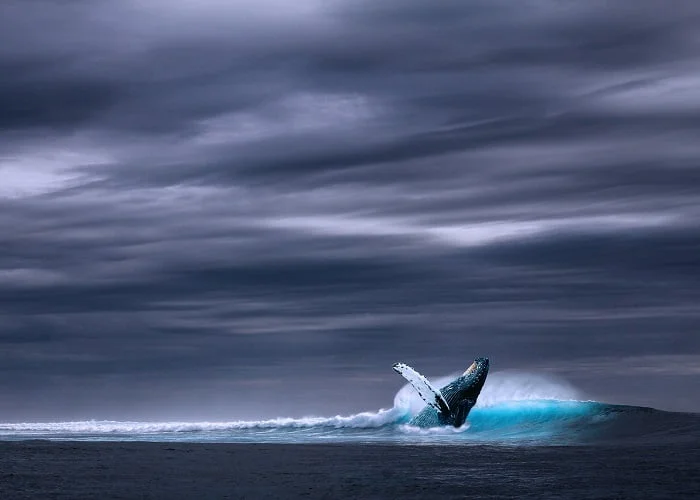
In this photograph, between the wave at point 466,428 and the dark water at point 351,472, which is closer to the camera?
the dark water at point 351,472

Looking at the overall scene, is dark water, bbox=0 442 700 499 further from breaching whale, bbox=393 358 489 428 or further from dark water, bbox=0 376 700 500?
breaching whale, bbox=393 358 489 428

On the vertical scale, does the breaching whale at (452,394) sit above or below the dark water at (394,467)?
above

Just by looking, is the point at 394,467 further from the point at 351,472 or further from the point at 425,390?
the point at 425,390

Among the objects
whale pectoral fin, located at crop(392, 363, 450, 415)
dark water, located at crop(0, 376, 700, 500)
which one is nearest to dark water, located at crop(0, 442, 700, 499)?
dark water, located at crop(0, 376, 700, 500)

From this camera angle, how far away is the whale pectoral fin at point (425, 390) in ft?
200

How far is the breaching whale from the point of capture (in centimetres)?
6131

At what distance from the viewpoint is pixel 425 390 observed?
201 feet

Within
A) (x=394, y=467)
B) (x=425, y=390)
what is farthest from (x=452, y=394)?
(x=394, y=467)

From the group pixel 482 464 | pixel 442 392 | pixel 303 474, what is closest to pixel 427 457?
pixel 482 464

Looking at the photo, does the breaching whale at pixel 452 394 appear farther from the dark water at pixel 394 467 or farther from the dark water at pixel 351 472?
the dark water at pixel 351 472

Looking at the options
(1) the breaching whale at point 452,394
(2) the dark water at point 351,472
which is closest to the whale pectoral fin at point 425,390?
(1) the breaching whale at point 452,394

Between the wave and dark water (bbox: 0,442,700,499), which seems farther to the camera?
the wave

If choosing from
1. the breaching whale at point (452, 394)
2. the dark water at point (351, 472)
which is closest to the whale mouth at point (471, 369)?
the breaching whale at point (452, 394)

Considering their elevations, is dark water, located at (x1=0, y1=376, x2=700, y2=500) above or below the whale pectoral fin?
A: below
